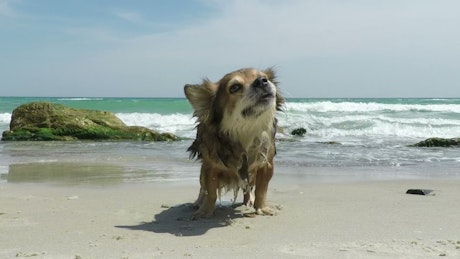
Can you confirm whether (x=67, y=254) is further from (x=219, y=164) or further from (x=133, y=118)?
(x=133, y=118)

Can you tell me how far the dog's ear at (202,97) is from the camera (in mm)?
4797

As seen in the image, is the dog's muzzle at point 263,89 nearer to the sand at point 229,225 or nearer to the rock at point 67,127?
the sand at point 229,225

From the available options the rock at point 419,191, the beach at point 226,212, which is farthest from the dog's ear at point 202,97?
the rock at point 419,191

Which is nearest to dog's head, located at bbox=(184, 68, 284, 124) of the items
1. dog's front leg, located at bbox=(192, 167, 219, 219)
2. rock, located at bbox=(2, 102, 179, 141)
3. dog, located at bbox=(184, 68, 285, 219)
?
dog, located at bbox=(184, 68, 285, 219)

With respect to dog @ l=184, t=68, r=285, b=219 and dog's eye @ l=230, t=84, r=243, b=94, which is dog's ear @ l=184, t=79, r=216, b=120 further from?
dog's eye @ l=230, t=84, r=243, b=94

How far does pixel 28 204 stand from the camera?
549cm

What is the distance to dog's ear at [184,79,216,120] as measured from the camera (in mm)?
4797

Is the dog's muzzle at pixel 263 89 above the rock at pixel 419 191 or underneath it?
above

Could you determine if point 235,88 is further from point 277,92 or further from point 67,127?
point 67,127

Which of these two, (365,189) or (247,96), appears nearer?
(247,96)

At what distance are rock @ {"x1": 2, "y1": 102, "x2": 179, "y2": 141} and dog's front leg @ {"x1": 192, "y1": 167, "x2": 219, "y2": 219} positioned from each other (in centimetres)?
1257

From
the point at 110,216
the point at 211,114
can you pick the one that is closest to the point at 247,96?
the point at 211,114

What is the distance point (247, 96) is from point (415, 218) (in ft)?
5.75

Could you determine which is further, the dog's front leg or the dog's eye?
the dog's front leg
